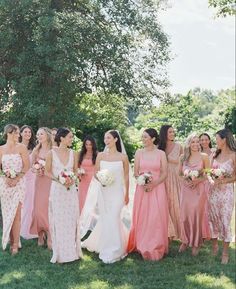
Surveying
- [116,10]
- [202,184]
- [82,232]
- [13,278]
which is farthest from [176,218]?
[116,10]

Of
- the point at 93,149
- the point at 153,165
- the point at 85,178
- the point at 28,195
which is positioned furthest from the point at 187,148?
the point at 28,195

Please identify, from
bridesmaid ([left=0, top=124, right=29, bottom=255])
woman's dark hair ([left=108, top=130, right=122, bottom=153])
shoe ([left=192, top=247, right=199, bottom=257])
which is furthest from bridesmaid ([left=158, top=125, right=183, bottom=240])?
bridesmaid ([left=0, top=124, right=29, bottom=255])

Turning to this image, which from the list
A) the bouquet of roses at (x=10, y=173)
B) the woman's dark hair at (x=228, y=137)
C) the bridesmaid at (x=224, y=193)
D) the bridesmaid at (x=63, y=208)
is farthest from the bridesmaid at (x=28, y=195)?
the woman's dark hair at (x=228, y=137)

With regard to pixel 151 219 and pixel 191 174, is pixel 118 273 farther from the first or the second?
pixel 191 174

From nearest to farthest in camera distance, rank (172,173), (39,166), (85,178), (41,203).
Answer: (39,166)
(41,203)
(172,173)
(85,178)

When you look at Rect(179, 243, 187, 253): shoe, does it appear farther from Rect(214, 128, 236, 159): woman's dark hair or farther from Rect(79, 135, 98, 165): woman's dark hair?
Rect(79, 135, 98, 165): woman's dark hair

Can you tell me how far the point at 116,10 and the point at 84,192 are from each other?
24.4 ft

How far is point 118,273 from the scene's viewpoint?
7.82 meters

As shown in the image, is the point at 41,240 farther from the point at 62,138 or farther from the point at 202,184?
the point at 202,184

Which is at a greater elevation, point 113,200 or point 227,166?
point 227,166

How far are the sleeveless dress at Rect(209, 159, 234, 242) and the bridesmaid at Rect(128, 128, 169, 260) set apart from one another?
0.88 metres

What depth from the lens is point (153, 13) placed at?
1661 centimetres

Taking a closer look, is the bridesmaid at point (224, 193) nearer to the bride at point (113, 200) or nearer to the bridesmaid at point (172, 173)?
the bridesmaid at point (172, 173)

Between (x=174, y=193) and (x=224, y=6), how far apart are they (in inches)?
259
